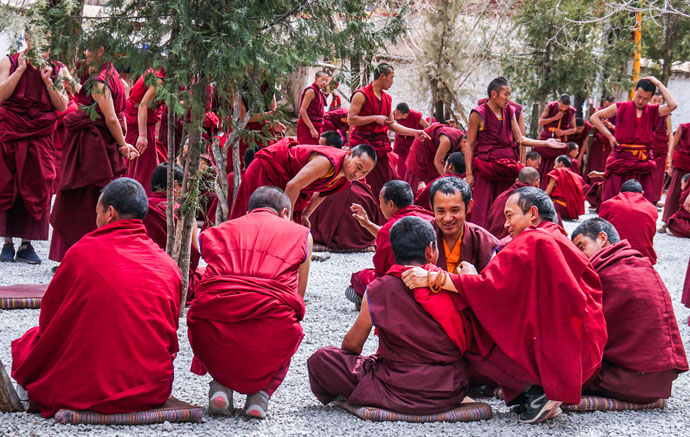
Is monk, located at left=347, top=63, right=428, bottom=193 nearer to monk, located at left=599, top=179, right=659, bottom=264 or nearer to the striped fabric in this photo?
monk, located at left=599, top=179, right=659, bottom=264

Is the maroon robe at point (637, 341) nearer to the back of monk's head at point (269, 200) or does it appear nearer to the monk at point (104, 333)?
the back of monk's head at point (269, 200)

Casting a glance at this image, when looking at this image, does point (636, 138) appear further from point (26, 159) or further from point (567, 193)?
point (26, 159)

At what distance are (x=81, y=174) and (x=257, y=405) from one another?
9.31ft

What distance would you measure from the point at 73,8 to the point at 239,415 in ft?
6.23

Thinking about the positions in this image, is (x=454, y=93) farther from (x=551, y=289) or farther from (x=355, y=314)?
(x=551, y=289)

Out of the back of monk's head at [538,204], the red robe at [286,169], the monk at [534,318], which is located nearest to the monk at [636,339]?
the monk at [534,318]

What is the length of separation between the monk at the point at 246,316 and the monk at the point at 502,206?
2902mm

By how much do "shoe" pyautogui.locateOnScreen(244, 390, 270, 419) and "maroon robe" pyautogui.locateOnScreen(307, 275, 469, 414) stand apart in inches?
14.2

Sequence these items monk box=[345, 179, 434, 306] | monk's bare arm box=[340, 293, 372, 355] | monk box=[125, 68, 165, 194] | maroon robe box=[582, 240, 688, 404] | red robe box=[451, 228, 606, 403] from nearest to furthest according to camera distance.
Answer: red robe box=[451, 228, 606, 403] → monk's bare arm box=[340, 293, 372, 355] → maroon robe box=[582, 240, 688, 404] → monk box=[345, 179, 434, 306] → monk box=[125, 68, 165, 194]

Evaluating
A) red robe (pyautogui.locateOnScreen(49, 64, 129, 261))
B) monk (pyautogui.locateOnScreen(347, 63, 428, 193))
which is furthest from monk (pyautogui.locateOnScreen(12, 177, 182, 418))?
monk (pyautogui.locateOnScreen(347, 63, 428, 193))

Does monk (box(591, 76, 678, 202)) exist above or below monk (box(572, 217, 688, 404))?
above

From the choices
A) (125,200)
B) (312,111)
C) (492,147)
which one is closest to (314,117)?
(312,111)

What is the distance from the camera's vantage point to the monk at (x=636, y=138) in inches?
290

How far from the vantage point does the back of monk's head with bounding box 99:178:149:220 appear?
3.09 meters
